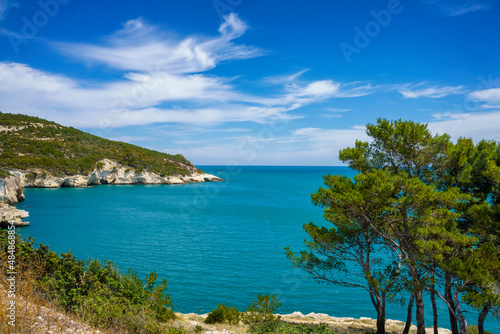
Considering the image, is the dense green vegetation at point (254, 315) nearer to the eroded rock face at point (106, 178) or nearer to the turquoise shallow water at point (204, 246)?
the turquoise shallow water at point (204, 246)

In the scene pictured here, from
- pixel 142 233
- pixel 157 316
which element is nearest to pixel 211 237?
pixel 142 233

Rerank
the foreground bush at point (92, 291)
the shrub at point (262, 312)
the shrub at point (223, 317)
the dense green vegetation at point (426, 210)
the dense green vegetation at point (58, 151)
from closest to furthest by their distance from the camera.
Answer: the foreground bush at point (92, 291)
the dense green vegetation at point (426, 210)
the shrub at point (262, 312)
the shrub at point (223, 317)
the dense green vegetation at point (58, 151)

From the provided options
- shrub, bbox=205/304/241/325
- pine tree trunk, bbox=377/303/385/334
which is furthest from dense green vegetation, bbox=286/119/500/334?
shrub, bbox=205/304/241/325

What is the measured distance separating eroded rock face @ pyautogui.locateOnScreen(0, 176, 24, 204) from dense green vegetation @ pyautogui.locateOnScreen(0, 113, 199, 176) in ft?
74.6

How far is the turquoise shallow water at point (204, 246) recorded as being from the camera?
61.5 feet

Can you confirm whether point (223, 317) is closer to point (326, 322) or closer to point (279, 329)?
point (279, 329)

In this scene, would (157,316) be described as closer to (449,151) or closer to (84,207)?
(449,151)

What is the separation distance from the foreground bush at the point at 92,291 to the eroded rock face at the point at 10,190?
46876mm

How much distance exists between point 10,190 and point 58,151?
3904cm

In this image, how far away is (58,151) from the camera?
276ft

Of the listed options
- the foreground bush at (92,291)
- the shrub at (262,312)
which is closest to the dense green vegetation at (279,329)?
the shrub at (262,312)

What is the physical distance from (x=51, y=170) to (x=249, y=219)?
2560 inches

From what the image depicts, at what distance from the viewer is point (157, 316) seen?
35.3ft

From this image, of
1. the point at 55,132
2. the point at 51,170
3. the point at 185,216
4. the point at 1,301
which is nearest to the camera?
the point at 1,301
